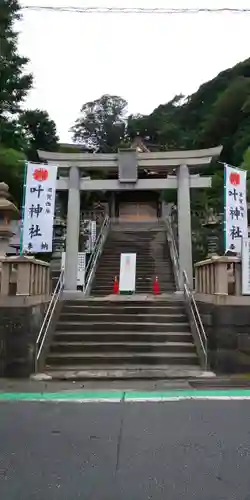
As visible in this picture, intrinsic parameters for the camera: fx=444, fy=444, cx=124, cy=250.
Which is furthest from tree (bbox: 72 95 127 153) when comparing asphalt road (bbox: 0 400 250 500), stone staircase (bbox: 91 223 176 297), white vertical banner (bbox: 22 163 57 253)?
asphalt road (bbox: 0 400 250 500)

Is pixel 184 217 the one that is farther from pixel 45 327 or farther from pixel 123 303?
pixel 45 327

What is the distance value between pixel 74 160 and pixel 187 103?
46.1 meters

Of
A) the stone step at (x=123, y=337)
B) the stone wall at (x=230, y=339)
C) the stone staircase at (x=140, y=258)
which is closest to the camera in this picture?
the stone wall at (x=230, y=339)

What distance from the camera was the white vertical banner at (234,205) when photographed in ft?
39.8

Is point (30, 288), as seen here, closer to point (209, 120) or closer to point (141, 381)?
point (141, 381)

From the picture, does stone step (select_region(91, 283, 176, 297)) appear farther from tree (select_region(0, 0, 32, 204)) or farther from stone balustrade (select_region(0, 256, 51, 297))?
tree (select_region(0, 0, 32, 204))

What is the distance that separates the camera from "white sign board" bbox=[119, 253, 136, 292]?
15.4 m

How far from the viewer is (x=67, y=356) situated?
9.27 metres

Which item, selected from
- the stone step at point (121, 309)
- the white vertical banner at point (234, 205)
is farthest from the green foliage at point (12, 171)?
the stone step at point (121, 309)

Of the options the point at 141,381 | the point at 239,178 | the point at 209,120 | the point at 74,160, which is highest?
the point at 209,120

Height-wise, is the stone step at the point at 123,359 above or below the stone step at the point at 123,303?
below

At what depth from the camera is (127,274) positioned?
15.5 m

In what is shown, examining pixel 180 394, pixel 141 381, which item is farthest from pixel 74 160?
pixel 180 394

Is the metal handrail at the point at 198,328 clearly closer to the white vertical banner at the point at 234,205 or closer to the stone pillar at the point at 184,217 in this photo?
the white vertical banner at the point at 234,205
